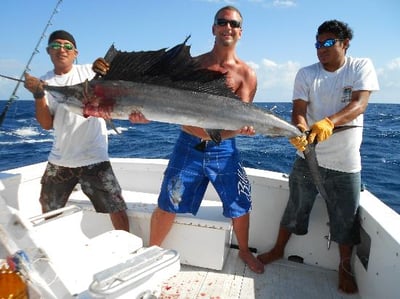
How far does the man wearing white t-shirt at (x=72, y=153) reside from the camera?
273 centimetres

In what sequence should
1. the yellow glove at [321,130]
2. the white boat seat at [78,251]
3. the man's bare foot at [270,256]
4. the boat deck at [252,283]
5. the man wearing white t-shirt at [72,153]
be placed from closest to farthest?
the white boat seat at [78,251] → the yellow glove at [321,130] → the boat deck at [252,283] → the man wearing white t-shirt at [72,153] → the man's bare foot at [270,256]

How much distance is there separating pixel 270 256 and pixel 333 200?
0.74 m

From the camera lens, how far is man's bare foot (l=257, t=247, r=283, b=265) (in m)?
2.92

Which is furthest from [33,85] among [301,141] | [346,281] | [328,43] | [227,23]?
[346,281]

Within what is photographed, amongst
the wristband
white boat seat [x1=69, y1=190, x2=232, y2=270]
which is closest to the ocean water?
white boat seat [x1=69, y1=190, x2=232, y2=270]

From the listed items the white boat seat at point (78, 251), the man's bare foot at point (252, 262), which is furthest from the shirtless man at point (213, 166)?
the white boat seat at point (78, 251)

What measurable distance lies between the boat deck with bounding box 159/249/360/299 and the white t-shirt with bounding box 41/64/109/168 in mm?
1128

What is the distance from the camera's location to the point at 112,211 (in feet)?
9.20

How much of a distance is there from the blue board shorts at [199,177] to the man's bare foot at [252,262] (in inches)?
16.6

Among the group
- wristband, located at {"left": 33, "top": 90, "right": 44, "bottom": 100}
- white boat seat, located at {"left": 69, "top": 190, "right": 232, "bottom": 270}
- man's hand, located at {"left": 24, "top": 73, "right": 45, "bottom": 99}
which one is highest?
man's hand, located at {"left": 24, "top": 73, "right": 45, "bottom": 99}

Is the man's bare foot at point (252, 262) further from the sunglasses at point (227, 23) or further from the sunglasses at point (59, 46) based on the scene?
the sunglasses at point (59, 46)

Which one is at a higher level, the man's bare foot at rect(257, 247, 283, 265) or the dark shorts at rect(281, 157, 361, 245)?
the dark shorts at rect(281, 157, 361, 245)

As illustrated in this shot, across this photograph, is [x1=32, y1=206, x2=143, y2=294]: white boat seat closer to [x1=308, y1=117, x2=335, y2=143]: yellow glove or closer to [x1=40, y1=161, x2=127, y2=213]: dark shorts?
[x1=40, y1=161, x2=127, y2=213]: dark shorts

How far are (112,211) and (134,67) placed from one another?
1152mm
